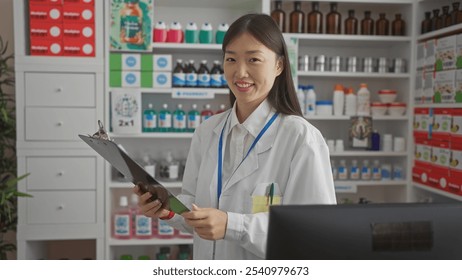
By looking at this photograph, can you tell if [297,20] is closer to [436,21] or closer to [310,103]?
[310,103]

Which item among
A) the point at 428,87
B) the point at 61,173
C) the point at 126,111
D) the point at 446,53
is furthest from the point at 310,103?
the point at 61,173

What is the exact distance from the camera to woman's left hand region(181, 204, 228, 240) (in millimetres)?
1102

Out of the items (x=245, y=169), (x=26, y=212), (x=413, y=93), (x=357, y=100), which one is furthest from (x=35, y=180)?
(x=413, y=93)

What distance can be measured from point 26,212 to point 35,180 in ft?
0.67

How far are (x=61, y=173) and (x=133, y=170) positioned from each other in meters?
1.85

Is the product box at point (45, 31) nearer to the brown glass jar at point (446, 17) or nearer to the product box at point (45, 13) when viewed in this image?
the product box at point (45, 13)

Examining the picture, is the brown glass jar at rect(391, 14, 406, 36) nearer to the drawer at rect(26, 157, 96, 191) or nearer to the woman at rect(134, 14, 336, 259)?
the woman at rect(134, 14, 336, 259)

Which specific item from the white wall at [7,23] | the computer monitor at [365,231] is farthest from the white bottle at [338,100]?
the computer monitor at [365,231]

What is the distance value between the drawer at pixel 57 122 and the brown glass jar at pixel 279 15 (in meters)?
1.33

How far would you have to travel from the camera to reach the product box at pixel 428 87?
2812mm

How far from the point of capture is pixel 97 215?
2789 mm

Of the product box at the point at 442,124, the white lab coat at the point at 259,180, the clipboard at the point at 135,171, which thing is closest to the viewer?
the clipboard at the point at 135,171

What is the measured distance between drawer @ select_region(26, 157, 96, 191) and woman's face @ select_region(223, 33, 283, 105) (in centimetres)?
174

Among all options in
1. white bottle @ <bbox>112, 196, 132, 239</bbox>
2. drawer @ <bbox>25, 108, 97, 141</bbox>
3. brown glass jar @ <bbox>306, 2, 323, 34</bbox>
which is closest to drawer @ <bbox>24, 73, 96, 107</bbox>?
drawer @ <bbox>25, 108, 97, 141</bbox>
